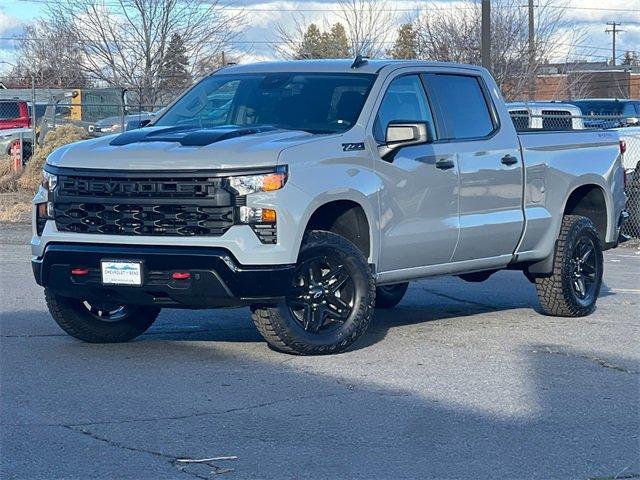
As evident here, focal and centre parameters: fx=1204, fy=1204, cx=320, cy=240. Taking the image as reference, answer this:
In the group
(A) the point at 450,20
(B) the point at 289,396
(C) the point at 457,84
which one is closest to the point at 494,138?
(C) the point at 457,84

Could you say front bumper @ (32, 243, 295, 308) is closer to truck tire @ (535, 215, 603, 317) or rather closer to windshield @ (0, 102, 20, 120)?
truck tire @ (535, 215, 603, 317)

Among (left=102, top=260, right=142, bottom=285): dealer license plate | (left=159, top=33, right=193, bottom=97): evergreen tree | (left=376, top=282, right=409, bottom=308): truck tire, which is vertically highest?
(left=159, top=33, right=193, bottom=97): evergreen tree

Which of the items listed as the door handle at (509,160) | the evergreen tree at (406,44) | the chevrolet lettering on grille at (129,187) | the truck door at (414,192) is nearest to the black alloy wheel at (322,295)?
the truck door at (414,192)

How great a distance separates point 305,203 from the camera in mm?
7625

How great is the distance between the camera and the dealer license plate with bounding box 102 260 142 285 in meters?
7.51

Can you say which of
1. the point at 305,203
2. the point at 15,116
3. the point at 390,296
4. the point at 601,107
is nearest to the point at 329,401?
the point at 305,203

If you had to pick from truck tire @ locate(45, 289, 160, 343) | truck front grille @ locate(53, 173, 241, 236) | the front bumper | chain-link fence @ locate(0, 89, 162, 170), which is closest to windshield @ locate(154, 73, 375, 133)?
truck front grille @ locate(53, 173, 241, 236)

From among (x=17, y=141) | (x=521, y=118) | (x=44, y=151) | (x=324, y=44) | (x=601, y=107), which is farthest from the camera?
(x=324, y=44)

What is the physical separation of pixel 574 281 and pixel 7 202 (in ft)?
42.7

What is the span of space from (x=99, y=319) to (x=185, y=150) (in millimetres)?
1655

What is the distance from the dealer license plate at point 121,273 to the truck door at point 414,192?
176cm

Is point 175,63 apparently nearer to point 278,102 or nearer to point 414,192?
point 278,102

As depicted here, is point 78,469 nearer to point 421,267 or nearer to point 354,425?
point 354,425

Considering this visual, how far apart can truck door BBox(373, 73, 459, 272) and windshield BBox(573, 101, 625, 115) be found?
656 inches
